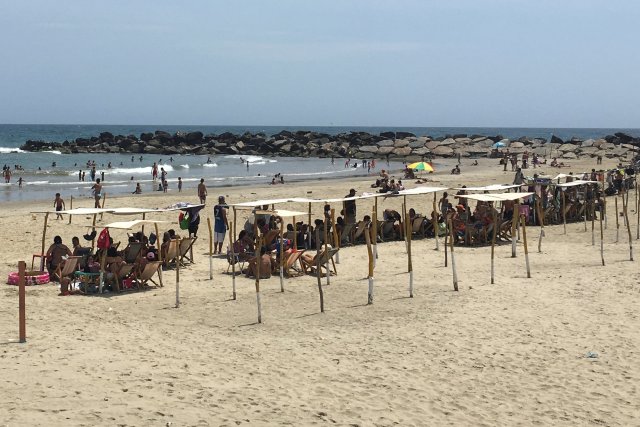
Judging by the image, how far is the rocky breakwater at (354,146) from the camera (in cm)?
6281

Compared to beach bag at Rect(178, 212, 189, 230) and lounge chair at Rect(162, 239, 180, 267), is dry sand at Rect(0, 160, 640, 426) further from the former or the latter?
beach bag at Rect(178, 212, 189, 230)

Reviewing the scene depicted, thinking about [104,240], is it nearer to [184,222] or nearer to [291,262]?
[291,262]

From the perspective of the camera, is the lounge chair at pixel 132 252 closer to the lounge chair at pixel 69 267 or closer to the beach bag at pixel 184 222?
the lounge chair at pixel 69 267

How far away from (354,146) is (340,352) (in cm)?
6596

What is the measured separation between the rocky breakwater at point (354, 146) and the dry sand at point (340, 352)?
4801 centimetres

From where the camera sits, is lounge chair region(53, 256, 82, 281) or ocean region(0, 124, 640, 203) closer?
lounge chair region(53, 256, 82, 281)

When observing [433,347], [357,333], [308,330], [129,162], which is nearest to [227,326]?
[308,330]

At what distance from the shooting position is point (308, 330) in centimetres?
984

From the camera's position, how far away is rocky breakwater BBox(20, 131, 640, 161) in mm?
62812

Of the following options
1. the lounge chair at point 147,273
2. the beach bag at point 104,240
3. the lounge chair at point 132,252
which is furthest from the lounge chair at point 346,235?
the beach bag at point 104,240

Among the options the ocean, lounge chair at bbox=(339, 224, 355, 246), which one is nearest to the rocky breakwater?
the ocean

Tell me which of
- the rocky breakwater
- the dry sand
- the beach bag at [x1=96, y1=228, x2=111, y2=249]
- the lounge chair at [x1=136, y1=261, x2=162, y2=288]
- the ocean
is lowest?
the dry sand

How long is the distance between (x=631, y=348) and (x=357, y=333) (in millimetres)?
3175

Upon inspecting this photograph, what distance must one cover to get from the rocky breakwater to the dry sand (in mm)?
48012
